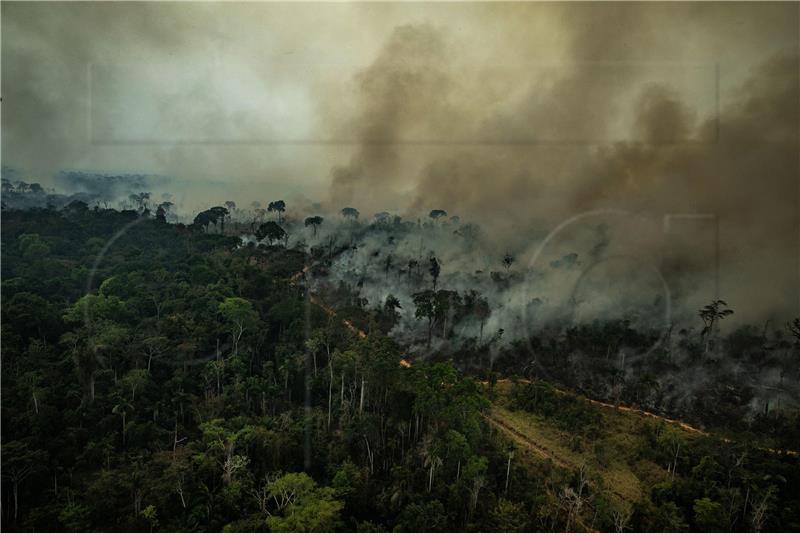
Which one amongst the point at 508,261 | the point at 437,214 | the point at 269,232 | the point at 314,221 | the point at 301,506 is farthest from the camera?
the point at 437,214

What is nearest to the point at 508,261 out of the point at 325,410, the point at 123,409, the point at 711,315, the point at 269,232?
the point at 711,315

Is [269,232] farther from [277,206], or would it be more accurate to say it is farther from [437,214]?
[437,214]

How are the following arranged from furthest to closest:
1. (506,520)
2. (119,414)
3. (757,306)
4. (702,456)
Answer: (757,306), (702,456), (119,414), (506,520)

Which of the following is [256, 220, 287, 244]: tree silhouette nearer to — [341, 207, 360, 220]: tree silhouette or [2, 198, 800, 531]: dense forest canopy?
[2, 198, 800, 531]: dense forest canopy

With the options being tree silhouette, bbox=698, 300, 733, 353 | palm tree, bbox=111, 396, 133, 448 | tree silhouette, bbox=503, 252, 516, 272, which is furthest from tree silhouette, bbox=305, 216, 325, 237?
tree silhouette, bbox=698, 300, 733, 353

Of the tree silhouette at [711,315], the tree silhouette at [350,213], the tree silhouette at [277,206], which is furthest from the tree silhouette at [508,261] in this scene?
the tree silhouette at [277,206]

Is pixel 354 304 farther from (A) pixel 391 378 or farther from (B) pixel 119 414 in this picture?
→ (B) pixel 119 414

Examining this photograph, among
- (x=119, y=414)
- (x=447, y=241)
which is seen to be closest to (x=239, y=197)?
(x=447, y=241)

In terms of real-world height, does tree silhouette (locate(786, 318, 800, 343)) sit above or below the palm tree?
above

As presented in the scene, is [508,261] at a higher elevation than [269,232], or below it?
below

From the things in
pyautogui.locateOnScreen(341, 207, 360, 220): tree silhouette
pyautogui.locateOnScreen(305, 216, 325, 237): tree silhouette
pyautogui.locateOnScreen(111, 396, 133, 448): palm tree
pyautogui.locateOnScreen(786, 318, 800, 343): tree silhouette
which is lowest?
pyautogui.locateOnScreen(111, 396, 133, 448): palm tree

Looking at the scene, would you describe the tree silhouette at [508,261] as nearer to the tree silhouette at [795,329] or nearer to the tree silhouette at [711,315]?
the tree silhouette at [711,315]
